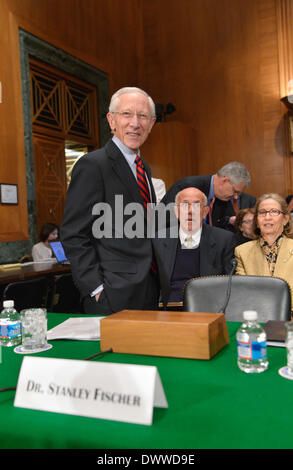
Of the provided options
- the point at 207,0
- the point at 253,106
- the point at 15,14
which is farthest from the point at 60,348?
the point at 207,0

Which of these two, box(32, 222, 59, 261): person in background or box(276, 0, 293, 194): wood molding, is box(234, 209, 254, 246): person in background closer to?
box(32, 222, 59, 261): person in background

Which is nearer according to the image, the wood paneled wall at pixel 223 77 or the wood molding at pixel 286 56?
the wood molding at pixel 286 56

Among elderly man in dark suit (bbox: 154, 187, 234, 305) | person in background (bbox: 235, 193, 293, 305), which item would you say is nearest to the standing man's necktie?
elderly man in dark suit (bbox: 154, 187, 234, 305)

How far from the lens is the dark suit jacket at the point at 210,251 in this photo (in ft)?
8.97

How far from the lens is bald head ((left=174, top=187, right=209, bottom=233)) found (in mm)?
2939

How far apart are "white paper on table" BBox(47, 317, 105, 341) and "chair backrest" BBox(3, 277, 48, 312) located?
143 cm

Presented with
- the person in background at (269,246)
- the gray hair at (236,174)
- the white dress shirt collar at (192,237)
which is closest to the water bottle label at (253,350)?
the person in background at (269,246)

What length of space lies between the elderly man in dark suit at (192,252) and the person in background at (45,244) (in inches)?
99.1

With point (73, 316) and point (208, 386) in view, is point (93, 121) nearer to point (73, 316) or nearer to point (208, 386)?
point (73, 316)

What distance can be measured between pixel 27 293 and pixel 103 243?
4.64 ft

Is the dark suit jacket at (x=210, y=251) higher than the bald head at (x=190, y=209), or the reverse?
the bald head at (x=190, y=209)

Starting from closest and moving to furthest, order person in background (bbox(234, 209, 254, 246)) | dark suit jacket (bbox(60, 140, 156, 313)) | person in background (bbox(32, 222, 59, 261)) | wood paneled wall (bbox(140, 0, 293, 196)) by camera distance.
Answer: dark suit jacket (bbox(60, 140, 156, 313))
person in background (bbox(234, 209, 254, 246))
person in background (bbox(32, 222, 59, 261))
wood paneled wall (bbox(140, 0, 293, 196))

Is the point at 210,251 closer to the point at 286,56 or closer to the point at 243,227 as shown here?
the point at 243,227

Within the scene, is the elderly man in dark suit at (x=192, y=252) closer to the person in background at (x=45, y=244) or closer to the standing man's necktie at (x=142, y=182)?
the standing man's necktie at (x=142, y=182)
